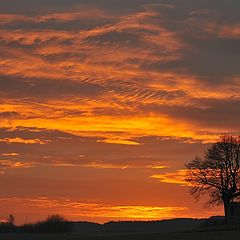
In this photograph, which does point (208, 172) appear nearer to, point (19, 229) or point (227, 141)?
point (227, 141)

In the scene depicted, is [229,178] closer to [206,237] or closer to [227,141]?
[227,141]

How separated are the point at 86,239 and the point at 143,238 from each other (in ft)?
27.6

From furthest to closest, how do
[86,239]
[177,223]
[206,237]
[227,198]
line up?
[177,223]
[227,198]
[86,239]
[206,237]

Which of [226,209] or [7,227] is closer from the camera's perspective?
[226,209]

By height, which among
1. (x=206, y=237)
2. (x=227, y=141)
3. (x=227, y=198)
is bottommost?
(x=206, y=237)

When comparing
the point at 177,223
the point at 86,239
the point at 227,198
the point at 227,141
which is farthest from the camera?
the point at 177,223

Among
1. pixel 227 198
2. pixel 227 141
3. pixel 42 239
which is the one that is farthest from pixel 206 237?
pixel 227 141

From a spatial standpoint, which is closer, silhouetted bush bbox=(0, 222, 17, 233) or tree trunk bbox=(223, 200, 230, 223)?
tree trunk bbox=(223, 200, 230, 223)

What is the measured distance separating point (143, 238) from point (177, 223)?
2925 inches

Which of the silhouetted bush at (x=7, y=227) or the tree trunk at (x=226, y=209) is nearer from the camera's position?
the tree trunk at (x=226, y=209)

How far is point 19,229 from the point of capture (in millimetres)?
127625

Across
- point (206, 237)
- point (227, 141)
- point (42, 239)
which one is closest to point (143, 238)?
point (206, 237)

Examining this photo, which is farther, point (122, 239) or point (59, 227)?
point (59, 227)

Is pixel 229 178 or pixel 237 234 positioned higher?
pixel 229 178
